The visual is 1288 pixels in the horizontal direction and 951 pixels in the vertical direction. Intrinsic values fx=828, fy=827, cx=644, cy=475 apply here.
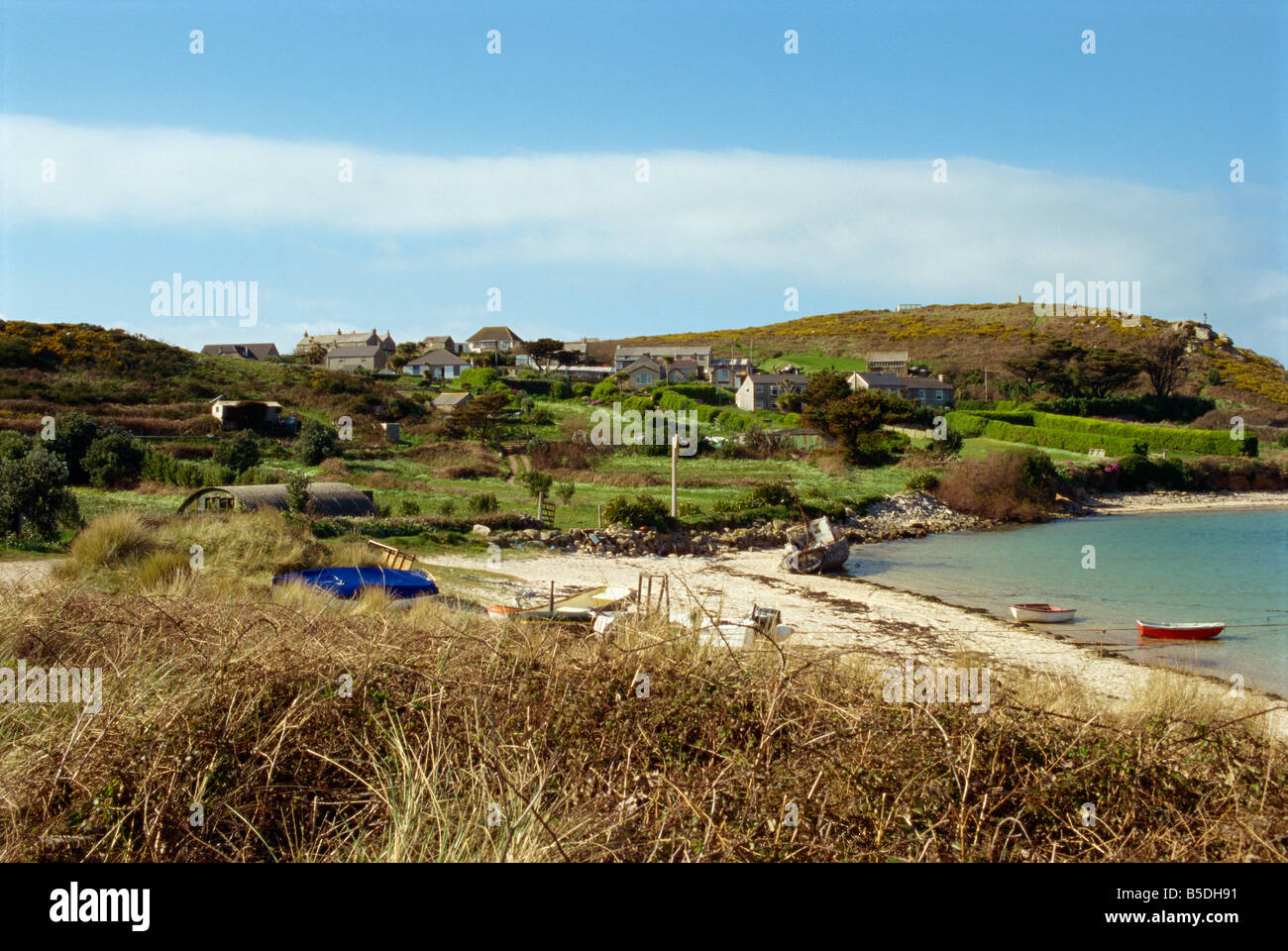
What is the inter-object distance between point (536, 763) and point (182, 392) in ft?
184

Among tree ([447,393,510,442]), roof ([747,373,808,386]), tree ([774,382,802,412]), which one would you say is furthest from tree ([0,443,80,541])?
roof ([747,373,808,386])

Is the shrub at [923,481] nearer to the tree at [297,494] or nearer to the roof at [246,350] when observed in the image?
the tree at [297,494]

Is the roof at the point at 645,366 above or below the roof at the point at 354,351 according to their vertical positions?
below

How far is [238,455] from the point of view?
109 ft

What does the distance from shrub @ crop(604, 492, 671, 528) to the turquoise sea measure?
6.28 m

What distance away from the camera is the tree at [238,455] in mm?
32656

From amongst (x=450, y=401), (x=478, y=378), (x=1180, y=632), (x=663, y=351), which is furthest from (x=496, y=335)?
(x=1180, y=632)

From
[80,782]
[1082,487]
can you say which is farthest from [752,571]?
[1082,487]

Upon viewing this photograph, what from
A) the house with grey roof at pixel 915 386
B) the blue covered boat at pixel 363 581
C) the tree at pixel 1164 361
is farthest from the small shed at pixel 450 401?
the tree at pixel 1164 361

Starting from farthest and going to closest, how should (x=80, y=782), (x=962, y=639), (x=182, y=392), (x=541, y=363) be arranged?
(x=541, y=363)
(x=182, y=392)
(x=962, y=639)
(x=80, y=782)

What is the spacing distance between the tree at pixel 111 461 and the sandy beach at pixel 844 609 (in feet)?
53.6

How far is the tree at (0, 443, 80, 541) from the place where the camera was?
16.5m

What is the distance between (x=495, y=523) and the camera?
24672 mm

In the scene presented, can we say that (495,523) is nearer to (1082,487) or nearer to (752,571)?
(752,571)
